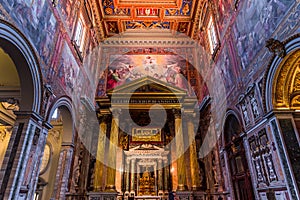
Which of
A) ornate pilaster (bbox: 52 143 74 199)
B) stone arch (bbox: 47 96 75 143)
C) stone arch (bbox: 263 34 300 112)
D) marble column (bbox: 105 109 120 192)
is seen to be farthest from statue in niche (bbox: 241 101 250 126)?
ornate pilaster (bbox: 52 143 74 199)

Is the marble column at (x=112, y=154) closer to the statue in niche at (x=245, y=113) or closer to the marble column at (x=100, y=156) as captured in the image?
the marble column at (x=100, y=156)

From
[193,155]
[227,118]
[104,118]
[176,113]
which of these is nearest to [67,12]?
[104,118]

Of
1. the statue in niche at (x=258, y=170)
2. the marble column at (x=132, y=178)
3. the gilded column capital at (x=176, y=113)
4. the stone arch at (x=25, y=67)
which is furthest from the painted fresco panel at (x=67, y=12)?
the statue in niche at (x=258, y=170)

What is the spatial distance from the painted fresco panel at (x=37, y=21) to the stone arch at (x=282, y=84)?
7.21 meters

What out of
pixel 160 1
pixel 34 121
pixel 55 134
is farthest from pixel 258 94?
pixel 55 134

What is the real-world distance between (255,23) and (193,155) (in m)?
6.71

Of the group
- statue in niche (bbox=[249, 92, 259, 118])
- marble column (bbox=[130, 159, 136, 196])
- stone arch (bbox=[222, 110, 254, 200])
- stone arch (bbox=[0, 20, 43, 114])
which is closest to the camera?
stone arch (bbox=[0, 20, 43, 114])

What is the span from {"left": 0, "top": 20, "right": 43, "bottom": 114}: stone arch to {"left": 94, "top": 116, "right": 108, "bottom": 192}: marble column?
4.37 meters

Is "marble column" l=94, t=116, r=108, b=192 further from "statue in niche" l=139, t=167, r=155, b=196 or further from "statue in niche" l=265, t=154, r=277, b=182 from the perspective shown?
"statue in niche" l=265, t=154, r=277, b=182

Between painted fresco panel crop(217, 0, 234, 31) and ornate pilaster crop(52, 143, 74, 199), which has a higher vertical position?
painted fresco panel crop(217, 0, 234, 31)

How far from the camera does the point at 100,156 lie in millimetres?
9984

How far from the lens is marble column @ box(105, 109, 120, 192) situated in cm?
937

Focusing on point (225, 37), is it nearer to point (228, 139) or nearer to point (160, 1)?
point (228, 139)

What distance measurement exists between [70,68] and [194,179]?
27.2ft
